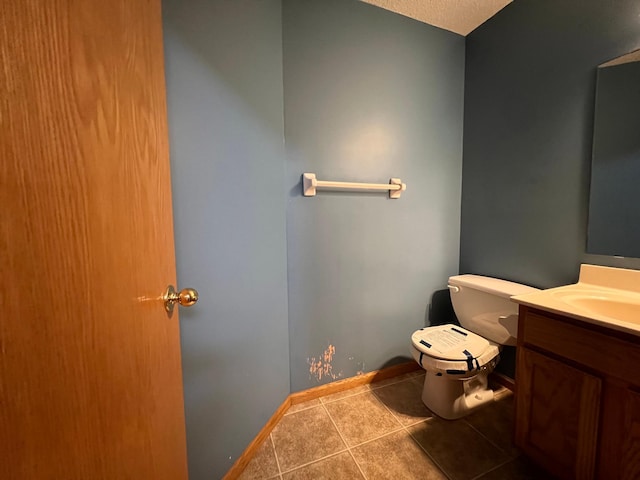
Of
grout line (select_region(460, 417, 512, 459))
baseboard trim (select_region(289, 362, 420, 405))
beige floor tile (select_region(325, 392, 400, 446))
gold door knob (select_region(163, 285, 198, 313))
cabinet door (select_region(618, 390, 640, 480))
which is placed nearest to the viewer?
gold door knob (select_region(163, 285, 198, 313))

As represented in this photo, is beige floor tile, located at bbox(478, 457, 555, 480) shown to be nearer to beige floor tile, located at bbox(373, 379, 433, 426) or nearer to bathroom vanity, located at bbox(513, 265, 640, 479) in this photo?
bathroom vanity, located at bbox(513, 265, 640, 479)

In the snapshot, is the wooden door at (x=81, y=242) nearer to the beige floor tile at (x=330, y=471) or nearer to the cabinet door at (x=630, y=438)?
the beige floor tile at (x=330, y=471)

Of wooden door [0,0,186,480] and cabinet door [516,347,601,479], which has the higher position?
wooden door [0,0,186,480]

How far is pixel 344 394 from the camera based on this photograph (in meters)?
1.63

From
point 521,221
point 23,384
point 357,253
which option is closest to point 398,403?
point 357,253

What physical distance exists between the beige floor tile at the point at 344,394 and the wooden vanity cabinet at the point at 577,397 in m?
0.83

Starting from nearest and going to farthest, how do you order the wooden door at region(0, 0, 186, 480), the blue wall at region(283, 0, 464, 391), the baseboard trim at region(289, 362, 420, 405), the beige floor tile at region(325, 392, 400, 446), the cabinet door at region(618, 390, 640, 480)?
the wooden door at region(0, 0, 186, 480) → the cabinet door at region(618, 390, 640, 480) → the beige floor tile at region(325, 392, 400, 446) → the blue wall at region(283, 0, 464, 391) → the baseboard trim at region(289, 362, 420, 405)

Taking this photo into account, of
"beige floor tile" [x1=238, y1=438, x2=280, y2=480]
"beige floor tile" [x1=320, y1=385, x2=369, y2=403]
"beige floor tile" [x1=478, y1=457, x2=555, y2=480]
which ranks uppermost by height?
"beige floor tile" [x1=238, y1=438, x2=280, y2=480]

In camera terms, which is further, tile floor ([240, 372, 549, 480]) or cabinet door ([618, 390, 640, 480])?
tile floor ([240, 372, 549, 480])

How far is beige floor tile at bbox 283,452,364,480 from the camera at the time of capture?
3.63ft

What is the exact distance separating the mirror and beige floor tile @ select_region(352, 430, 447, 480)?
131cm

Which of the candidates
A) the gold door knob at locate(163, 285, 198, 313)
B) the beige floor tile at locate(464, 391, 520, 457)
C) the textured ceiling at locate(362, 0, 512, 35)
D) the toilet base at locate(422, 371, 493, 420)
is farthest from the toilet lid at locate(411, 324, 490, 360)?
the textured ceiling at locate(362, 0, 512, 35)

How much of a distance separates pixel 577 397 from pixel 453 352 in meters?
0.48

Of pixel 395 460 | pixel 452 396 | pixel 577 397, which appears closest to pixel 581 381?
pixel 577 397
